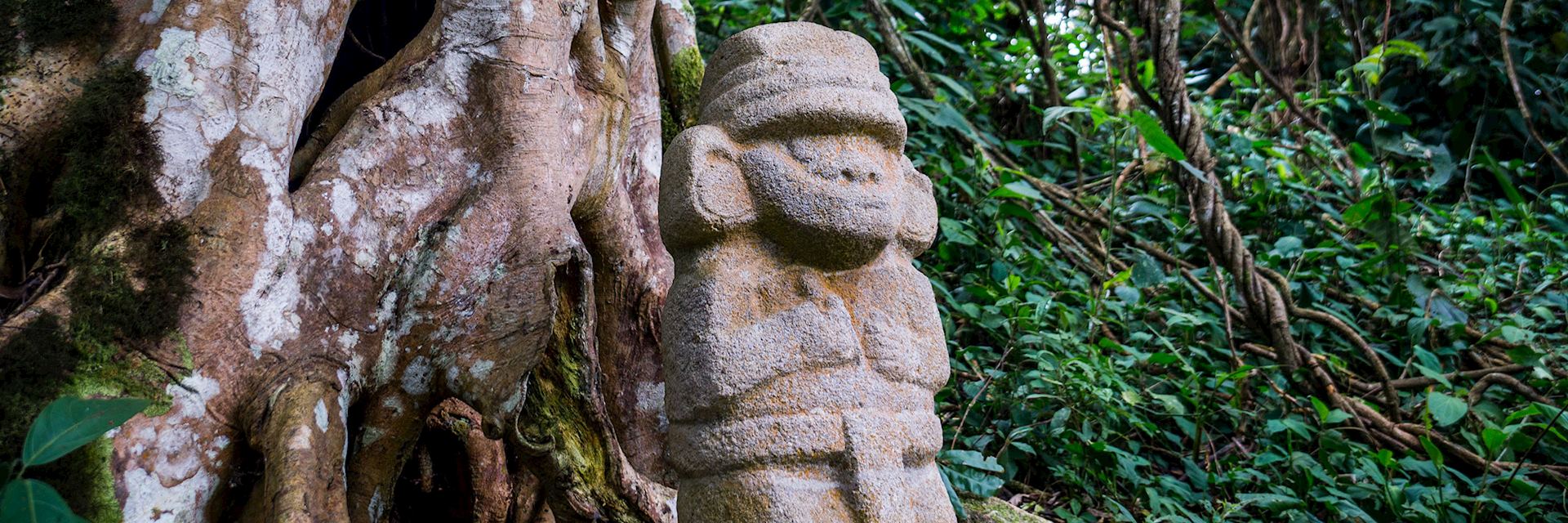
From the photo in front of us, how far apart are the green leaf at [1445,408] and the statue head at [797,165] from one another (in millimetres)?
2240

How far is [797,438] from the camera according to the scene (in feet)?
6.56

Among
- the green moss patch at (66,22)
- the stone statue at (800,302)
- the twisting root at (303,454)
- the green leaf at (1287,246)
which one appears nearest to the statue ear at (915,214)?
the stone statue at (800,302)

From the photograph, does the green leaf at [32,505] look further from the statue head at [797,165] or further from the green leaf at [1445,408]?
the green leaf at [1445,408]

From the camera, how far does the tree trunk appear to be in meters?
1.82

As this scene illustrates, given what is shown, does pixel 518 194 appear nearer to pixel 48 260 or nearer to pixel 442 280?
pixel 442 280

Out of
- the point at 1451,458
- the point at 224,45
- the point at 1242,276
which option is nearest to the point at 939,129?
the point at 1242,276

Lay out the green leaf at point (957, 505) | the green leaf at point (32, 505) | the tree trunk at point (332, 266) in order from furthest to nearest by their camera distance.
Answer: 1. the green leaf at point (957, 505)
2. the tree trunk at point (332, 266)
3. the green leaf at point (32, 505)

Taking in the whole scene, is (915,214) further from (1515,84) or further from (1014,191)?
(1515,84)

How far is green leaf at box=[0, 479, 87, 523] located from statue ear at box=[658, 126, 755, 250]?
3.66ft

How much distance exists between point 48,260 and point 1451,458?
4166mm

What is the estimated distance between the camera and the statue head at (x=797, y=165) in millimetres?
2176

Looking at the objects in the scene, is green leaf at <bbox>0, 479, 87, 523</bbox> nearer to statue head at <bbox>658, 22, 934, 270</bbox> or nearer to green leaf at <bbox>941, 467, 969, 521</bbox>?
statue head at <bbox>658, 22, 934, 270</bbox>

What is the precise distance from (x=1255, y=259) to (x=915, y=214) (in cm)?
315

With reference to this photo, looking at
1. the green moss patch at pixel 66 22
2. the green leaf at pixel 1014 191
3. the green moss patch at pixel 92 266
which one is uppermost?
the green moss patch at pixel 66 22
